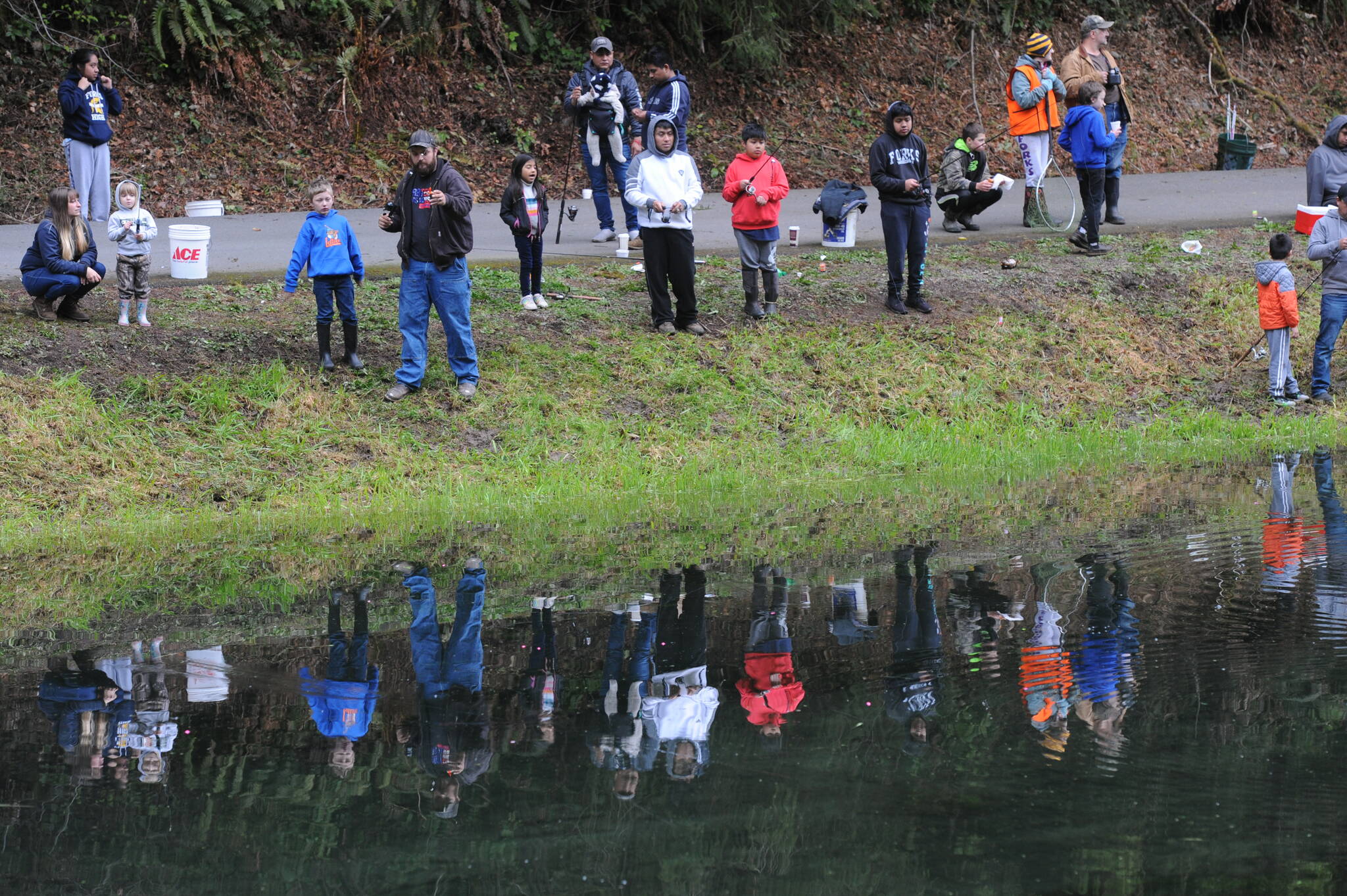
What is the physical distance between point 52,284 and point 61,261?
260 millimetres

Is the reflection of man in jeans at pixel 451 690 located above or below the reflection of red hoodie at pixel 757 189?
below

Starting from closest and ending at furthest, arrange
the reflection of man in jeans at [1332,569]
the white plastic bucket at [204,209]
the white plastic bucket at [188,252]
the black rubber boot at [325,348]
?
the reflection of man in jeans at [1332,569] < the black rubber boot at [325,348] < the white plastic bucket at [188,252] < the white plastic bucket at [204,209]

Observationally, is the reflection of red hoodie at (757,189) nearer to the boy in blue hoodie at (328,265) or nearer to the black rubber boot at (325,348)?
the boy in blue hoodie at (328,265)

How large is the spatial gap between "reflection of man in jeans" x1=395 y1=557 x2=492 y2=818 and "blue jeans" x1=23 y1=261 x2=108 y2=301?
18.8ft

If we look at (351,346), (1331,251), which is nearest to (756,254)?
(351,346)

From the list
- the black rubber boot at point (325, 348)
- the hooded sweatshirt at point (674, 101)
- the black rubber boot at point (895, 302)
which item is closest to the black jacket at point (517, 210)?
the black rubber boot at point (325, 348)

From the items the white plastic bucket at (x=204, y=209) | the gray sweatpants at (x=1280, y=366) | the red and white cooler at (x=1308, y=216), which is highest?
the white plastic bucket at (x=204, y=209)

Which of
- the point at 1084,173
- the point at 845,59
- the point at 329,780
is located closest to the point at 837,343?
the point at 1084,173

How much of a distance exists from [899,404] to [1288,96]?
16180 mm

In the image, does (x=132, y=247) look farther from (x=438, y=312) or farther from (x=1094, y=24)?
(x=1094, y=24)

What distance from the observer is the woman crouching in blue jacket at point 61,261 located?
12219 mm

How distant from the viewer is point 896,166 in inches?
537

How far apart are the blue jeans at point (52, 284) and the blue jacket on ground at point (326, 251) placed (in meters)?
1.85

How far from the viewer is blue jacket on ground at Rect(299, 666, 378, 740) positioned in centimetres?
598
